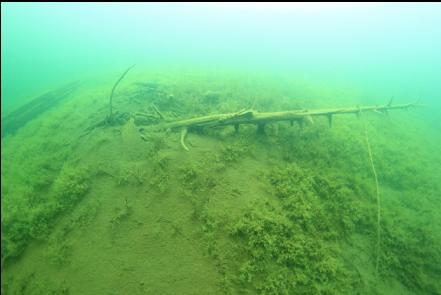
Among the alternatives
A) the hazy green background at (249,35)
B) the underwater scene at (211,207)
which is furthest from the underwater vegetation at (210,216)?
the hazy green background at (249,35)

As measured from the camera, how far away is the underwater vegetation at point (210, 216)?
423 cm

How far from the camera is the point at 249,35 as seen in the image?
115 metres

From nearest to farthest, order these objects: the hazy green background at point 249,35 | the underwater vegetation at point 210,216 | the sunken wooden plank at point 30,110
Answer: the underwater vegetation at point 210,216, the sunken wooden plank at point 30,110, the hazy green background at point 249,35

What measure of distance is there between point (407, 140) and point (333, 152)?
7.23m

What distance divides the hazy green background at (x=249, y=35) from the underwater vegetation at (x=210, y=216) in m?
31.8

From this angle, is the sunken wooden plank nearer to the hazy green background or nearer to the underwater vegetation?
the underwater vegetation

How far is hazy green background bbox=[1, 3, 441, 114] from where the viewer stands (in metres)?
57.1

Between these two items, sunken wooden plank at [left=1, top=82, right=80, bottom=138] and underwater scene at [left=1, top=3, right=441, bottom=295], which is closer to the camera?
underwater scene at [left=1, top=3, right=441, bottom=295]

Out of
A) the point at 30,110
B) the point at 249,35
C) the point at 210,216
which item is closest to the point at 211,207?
the point at 210,216

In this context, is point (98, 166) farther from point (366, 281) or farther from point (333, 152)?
point (333, 152)

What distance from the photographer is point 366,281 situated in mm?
4742

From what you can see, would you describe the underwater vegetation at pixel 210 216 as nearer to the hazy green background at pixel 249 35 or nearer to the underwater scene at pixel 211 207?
the underwater scene at pixel 211 207

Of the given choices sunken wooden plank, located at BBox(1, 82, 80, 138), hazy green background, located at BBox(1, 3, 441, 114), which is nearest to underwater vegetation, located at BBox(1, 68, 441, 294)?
sunken wooden plank, located at BBox(1, 82, 80, 138)

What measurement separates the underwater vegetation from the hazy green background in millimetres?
31783
